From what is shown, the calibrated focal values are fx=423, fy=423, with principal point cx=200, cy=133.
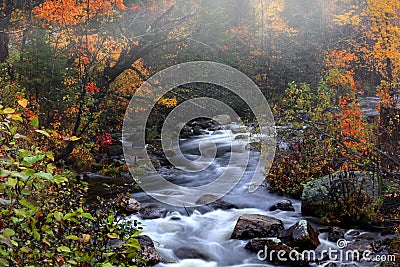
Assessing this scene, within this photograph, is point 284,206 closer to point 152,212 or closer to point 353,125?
point 353,125

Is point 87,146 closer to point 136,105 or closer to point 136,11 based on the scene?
point 136,105

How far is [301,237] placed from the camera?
6.84m

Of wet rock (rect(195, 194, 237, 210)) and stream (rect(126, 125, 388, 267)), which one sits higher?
wet rock (rect(195, 194, 237, 210))

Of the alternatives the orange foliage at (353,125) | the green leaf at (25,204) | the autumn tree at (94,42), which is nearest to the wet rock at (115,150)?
the autumn tree at (94,42)

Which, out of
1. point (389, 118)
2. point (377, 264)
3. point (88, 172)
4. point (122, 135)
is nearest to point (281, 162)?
point (389, 118)

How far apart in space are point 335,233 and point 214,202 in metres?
2.80

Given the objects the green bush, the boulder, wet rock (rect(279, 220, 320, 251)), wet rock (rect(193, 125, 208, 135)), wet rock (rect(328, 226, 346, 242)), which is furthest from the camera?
wet rock (rect(193, 125, 208, 135))

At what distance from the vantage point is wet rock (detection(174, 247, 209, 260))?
693 centimetres

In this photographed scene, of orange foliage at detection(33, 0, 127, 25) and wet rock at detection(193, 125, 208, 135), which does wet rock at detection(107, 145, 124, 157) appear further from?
wet rock at detection(193, 125, 208, 135)

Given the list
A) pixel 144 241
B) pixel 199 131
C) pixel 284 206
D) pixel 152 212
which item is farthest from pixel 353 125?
pixel 199 131

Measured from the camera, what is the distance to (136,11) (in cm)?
1645

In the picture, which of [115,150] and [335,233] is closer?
[335,233]

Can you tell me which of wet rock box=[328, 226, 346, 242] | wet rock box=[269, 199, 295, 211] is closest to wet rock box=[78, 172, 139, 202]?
wet rock box=[269, 199, 295, 211]

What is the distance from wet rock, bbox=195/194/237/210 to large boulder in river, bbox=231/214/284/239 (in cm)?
149
